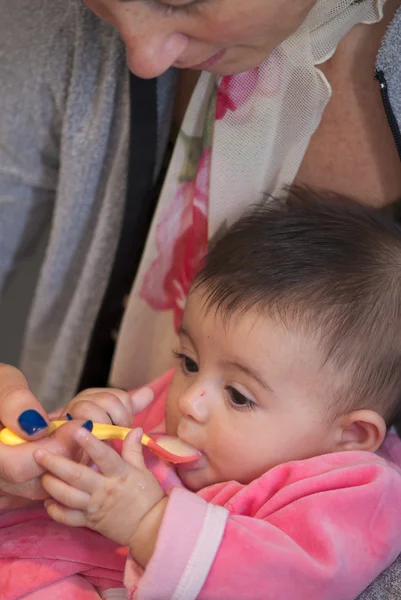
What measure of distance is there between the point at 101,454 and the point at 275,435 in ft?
0.79

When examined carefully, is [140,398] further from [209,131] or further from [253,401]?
[209,131]

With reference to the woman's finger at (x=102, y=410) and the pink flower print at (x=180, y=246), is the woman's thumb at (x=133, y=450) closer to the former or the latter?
the woman's finger at (x=102, y=410)

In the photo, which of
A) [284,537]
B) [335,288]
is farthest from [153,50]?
[284,537]

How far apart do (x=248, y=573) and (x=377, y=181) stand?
576mm

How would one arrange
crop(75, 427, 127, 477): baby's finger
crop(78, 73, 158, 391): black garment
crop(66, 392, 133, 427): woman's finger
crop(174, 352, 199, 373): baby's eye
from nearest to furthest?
1. crop(75, 427, 127, 477): baby's finger
2. crop(66, 392, 133, 427): woman's finger
3. crop(174, 352, 199, 373): baby's eye
4. crop(78, 73, 158, 391): black garment

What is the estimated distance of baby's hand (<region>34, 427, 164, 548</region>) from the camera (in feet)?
2.69

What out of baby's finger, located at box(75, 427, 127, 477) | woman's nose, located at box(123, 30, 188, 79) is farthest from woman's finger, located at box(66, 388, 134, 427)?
woman's nose, located at box(123, 30, 188, 79)

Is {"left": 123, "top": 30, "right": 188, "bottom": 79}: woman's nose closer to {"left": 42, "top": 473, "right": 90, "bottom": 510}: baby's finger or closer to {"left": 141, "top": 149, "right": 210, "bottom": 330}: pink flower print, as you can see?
{"left": 141, "top": 149, "right": 210, "bottom": 330}: pink flower print

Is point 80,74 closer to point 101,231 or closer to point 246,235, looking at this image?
point 101,231

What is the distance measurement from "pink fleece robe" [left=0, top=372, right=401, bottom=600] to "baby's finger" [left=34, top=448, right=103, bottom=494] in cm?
9

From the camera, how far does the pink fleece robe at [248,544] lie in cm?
83

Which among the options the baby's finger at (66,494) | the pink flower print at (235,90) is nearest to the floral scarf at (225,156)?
the pink flower print at (235,90)

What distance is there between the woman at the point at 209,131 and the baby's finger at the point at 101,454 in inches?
1.7

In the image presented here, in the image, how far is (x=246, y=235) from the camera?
1041mm
